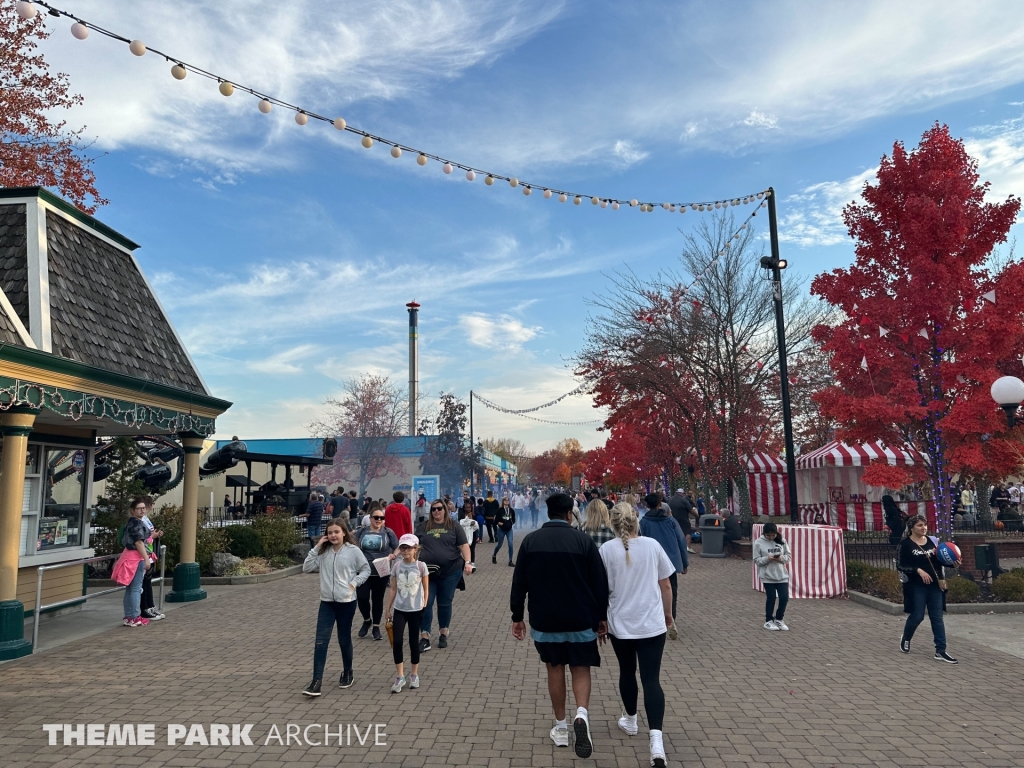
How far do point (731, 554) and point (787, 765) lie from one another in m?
14.9

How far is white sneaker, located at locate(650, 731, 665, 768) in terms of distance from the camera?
14.8 feet

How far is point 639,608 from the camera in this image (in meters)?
4.79

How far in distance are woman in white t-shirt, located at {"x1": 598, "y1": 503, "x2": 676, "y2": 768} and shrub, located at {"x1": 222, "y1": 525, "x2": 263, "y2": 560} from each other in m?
13.0

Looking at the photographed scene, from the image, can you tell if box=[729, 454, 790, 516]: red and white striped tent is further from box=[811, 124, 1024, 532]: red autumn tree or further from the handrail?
the handrail

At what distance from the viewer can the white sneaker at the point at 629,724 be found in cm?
517

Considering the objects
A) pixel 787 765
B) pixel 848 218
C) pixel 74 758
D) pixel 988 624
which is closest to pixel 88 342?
pixel 74 758

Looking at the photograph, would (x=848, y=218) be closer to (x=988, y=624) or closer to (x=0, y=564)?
(x=988, y=624)

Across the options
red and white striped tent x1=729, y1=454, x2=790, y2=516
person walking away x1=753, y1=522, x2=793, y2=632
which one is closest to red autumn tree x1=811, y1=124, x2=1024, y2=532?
person walking away x1=753, y1=522, x2=793, y2=632

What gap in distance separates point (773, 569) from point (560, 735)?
5.14 m

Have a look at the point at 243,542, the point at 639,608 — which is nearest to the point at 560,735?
the point at 639,608

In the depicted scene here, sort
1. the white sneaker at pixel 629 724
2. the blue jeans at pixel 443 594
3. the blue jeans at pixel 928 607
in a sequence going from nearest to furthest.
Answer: the white sneaker at pixel 629 724
the blue jeans at pixel 928 607
the blue jeans at pixel 443 594

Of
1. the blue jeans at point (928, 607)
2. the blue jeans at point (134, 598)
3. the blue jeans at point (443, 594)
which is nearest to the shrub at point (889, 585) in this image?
the blue jeans at point (928, 607)

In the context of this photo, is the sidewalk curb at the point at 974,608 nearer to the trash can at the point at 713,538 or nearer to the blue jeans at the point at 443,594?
the blue jeans at the point at 443,594

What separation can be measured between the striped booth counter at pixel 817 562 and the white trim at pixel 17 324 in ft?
36.1
